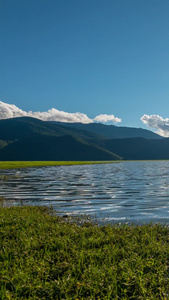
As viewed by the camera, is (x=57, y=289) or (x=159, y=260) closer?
(x=57, y=289)

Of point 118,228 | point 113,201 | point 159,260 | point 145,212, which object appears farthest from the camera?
point 113,201

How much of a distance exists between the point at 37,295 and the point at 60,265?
1.83 metres

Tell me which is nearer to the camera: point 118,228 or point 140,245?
point 140,245

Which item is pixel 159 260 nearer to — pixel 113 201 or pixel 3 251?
pixel 3 251

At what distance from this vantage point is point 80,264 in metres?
10.4

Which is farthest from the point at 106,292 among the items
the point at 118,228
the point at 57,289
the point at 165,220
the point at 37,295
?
the point at 165,220

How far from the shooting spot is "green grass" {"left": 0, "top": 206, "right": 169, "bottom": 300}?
8.45 m

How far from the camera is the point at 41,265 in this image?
10023 mm

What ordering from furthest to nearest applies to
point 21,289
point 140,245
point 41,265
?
point 140,245
point 41,265
point 21,289

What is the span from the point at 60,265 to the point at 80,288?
1679mm

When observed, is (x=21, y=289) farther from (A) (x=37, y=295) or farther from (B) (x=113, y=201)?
(B) (x=113, y=201)

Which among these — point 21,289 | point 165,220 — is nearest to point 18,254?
point 21,289

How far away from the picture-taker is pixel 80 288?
8.59m

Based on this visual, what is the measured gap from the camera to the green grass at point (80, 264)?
8453 mm
